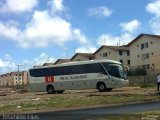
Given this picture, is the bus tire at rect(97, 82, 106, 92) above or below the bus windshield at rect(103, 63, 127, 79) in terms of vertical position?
below

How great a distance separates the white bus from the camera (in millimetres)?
44438

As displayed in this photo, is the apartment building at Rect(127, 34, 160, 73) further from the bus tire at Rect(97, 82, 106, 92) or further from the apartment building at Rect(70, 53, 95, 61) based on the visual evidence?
the bus tire at Rect(97, 82, 106, 92)

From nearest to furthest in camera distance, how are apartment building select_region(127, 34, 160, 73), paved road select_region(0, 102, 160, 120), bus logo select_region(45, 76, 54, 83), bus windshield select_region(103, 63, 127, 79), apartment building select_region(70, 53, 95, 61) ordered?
paved road select_region(0, 102, 160, 120)
bus windshield select_region(103, 63, 127, 79)
bus logo select_region(45, 76, 54, 83)
apartment building select_region(127, 34, 160, 73)
apartment building select_region(70, 53, 95, 61)

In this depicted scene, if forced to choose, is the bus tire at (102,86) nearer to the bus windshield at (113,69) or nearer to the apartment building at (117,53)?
the bus windshield at (113,69)

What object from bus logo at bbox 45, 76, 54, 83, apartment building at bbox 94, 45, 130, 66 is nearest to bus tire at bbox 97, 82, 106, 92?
bus logo at bbox 45, 76, 54, 83

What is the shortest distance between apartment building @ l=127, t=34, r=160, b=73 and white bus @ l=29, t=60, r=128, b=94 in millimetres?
44155

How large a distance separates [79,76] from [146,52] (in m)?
49.3

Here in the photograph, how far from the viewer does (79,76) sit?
46.7m

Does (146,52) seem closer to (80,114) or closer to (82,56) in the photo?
(82,56)

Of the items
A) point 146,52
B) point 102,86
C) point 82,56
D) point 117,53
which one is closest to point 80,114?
point 102,86

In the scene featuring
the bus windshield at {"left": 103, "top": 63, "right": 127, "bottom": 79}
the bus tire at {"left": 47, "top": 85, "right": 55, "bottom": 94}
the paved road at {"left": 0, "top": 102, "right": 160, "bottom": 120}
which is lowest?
the paved road at {"left": 0, "top": 102, "right": 160, "bottom": 120}

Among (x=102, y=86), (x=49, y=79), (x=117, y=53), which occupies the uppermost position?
(x=117, y=53)

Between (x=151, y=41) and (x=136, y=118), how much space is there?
75853mm

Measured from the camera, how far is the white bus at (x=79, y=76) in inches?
1750
